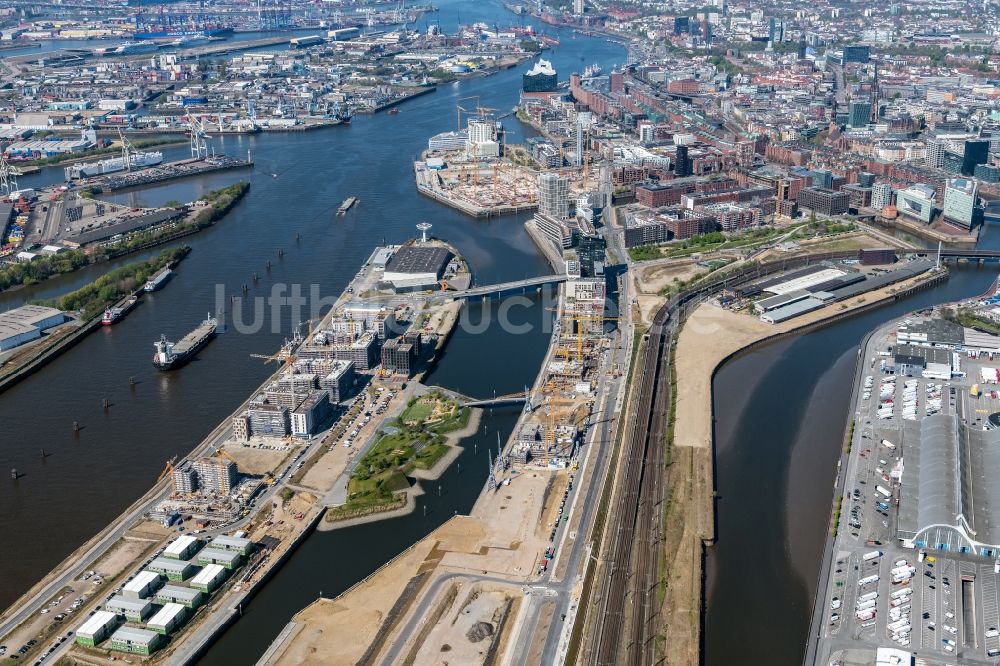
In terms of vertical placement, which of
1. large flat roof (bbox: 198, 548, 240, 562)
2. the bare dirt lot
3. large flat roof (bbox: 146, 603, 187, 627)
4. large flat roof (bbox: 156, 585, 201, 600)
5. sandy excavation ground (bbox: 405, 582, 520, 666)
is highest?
the bare dirt lot

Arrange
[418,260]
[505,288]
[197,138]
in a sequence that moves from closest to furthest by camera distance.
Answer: [505,288] → [418,260] → [197,138]

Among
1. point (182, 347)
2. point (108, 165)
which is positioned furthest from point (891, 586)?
point (108, 165)

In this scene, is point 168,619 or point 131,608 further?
point 131,608

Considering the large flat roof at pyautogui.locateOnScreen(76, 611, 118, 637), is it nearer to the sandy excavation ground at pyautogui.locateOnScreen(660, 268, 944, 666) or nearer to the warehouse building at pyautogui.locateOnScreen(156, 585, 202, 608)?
the warehouse building at pyautogui.locateOnScreen(156, 585, 202, 608)

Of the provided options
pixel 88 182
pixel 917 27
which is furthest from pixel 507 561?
pixel 917 27

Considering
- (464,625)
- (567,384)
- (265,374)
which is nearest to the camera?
(464,625)

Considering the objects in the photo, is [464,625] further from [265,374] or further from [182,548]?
[265,374]

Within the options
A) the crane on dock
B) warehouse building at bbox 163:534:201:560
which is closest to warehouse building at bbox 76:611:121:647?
warehouse building at bbox 163:534:201:560
